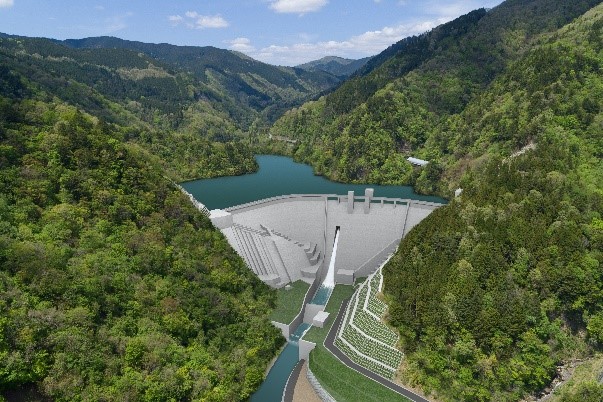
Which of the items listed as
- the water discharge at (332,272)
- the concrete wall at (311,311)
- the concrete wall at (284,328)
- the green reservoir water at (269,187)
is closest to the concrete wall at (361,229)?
the water discharge at (332,272)

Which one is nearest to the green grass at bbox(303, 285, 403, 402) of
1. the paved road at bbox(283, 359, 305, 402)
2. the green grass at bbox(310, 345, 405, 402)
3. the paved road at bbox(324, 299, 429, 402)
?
the green grass at bbox(310, 345, 405, 402)

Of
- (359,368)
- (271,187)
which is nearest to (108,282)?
(359,368)

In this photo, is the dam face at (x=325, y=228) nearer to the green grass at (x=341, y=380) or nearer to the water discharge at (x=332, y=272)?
the water discharge at (x=332, y=272)

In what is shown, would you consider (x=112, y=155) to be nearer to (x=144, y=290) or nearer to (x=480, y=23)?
(x=144, y=290)

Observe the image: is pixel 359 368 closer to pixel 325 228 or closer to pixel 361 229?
pixel 361 229

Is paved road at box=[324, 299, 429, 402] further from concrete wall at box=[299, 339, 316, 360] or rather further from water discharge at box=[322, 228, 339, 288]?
water discharge at box=[322, 228, 339, 288]

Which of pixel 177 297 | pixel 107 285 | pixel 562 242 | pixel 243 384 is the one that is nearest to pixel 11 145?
pixel 107 285
